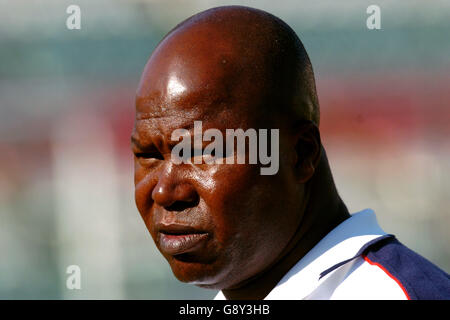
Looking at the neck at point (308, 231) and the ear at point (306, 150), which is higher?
the ear at point (306, 150)

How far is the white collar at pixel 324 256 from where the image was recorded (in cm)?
228

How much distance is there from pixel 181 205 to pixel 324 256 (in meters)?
0.52

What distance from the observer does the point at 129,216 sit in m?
6.98

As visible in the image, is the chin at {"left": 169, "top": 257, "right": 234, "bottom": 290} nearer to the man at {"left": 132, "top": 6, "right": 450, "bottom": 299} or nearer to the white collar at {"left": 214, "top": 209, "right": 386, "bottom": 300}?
the man at {"left": 132, "top": 6, "right": 450, "bottom": 299}

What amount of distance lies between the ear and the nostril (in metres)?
0.38

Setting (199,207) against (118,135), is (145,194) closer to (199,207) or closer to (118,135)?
(199,207)

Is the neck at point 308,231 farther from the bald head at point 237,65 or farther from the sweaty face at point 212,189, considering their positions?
the bald head at point 237,65

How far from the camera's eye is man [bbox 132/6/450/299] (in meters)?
2.24

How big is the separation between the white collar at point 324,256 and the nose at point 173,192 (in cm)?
43

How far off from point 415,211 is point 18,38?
4526 millimetres

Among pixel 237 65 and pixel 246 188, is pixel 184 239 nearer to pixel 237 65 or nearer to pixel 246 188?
pixel 246 188

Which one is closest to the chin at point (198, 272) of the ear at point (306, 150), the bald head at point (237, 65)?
the ear at point (306, 150)

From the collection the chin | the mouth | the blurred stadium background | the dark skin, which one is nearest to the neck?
the dark skin
